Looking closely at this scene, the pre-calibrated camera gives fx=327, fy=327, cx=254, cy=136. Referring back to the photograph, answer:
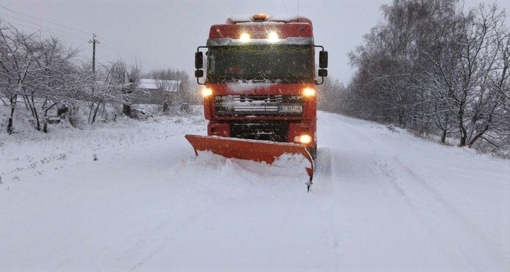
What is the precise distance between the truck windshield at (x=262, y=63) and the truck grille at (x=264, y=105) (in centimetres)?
40

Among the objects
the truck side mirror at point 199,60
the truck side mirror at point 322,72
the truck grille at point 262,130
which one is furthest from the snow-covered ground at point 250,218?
the truck side mirror at point 199,60

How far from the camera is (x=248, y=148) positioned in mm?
5559

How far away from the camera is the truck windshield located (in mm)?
6664

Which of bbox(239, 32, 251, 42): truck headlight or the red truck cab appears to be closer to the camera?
the red truck cab

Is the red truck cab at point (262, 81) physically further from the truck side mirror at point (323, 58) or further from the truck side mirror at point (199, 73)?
the truck side mirror at point (199, 73)

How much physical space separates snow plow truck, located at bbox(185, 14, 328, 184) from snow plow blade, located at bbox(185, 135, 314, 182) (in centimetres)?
26

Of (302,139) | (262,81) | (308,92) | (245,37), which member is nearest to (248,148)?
(302,139)

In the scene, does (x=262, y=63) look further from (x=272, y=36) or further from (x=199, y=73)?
(x=199, y=73)

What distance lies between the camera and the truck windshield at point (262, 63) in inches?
262

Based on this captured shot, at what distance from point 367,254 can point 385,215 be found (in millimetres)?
1140

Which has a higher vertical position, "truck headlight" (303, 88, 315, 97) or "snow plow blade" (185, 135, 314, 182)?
"truck headlight" (303, 88, 315, 97)

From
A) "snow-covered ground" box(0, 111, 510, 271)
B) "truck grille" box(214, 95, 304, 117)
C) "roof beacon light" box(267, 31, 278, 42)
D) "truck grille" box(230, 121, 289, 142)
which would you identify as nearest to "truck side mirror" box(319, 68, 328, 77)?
"truck grille" box(214, 95, 304, 117)

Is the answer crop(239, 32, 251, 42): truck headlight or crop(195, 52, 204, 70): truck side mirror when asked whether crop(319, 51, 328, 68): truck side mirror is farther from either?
crop(195, 52, 204, 70): truck side mirror

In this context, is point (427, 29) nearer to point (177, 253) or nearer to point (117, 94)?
point (117, 94)
